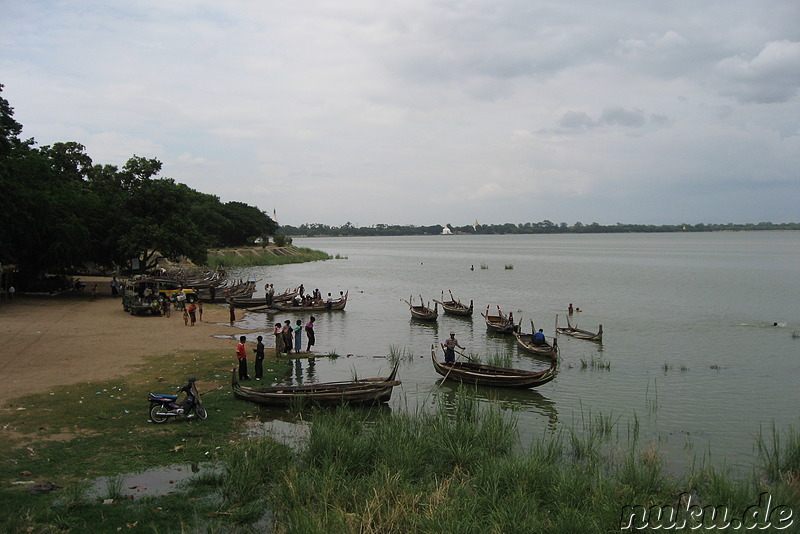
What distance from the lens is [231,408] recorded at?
49.5 feet

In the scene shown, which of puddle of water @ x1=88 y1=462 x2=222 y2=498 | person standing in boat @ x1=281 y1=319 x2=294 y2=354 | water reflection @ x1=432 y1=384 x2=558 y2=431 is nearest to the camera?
puddle of water @ x1=88 y1=462 x2=222 y2=498

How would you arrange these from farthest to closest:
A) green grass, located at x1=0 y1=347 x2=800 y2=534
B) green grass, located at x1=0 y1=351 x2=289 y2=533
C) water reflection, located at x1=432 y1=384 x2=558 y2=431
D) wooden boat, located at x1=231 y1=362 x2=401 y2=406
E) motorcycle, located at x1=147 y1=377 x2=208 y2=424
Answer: water reflection, located at x1=432 y1=384 x2=558 y2=431, wooden boat, located at x1=231 y1=362 x2=401 y2=406, motorcycle, located at x1=147 y1=377 x2=208 y2=424, green grass, located at x1=0 y1=351 x2=289 y2=533, green grass, located at x1=0 y1=347 x2=800 y2=534

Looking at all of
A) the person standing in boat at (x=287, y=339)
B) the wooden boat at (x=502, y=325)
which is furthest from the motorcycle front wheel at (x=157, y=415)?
the wooden boat at (x=502, y=325)

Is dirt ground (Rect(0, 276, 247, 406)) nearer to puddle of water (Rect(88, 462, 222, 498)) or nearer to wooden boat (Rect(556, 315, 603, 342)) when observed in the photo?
puddle of water (Rect(88, 462, 222, 498))

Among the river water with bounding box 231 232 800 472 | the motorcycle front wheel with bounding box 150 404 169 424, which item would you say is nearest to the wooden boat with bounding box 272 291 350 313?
the river water with bounding box 231 232 800 472

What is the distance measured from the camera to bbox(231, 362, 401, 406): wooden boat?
15391mm

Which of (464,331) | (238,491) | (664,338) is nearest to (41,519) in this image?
(238,491)

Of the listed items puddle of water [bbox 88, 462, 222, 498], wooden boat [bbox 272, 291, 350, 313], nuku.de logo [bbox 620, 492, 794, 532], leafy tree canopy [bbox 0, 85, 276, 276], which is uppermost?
leafy tree canopy [bbox 0, 85, 276, 276]

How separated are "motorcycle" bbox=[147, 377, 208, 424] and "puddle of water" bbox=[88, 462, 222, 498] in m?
2.55

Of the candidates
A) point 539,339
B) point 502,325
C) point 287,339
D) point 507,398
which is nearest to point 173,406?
point 287,339

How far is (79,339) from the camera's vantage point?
2230cm

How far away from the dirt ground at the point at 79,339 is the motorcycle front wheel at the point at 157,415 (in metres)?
4.00

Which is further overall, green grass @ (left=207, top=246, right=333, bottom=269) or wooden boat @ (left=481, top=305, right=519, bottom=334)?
green grass @ (left=207, top=246, right=333, bottom=269)

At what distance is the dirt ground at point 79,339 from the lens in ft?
56.1
